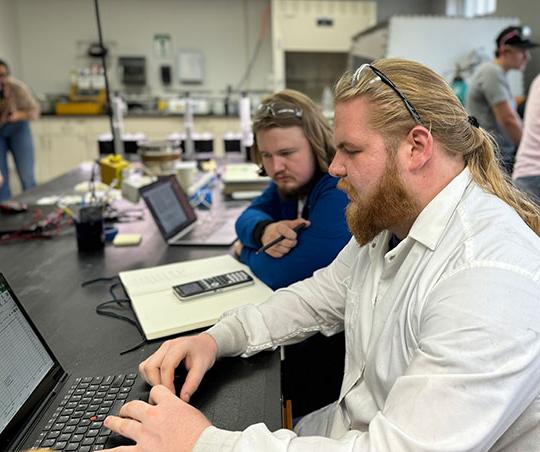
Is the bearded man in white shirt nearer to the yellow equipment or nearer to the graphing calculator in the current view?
the graphing calculator

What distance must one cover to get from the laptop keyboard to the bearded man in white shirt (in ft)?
0.12

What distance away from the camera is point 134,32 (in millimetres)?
5391

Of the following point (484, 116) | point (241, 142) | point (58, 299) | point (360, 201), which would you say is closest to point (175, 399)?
point (360, 201)

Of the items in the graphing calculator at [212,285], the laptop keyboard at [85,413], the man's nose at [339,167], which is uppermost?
the man's nose at [339,167]

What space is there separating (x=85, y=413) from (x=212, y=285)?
0.46 meters

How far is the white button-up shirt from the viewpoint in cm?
55

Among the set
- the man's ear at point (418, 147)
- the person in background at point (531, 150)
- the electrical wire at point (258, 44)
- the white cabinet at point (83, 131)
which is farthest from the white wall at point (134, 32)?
the man's ear at point (418, 147)

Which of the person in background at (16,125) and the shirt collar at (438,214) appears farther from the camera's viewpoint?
the person in background at (16,125)

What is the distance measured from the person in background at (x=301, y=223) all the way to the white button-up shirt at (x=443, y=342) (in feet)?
1.05

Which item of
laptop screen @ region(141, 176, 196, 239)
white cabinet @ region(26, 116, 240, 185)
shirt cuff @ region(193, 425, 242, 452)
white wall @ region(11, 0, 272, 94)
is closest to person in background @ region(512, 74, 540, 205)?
laptop screen @ region(141, 176, 196, 239)

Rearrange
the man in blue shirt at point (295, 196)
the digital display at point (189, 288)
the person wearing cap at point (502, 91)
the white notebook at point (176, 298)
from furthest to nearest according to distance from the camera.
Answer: the person wearing cap at point (502, 91), the man in blue shirt at point (295, 196), the digital display at point (189, 288), the white notebook at point (176, 298)

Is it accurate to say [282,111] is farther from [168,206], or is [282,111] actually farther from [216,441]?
[216,441]

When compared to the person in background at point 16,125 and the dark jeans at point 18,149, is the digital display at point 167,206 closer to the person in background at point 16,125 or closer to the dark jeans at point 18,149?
the person in background at point 16,125

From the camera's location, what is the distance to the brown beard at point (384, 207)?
0.77 m
